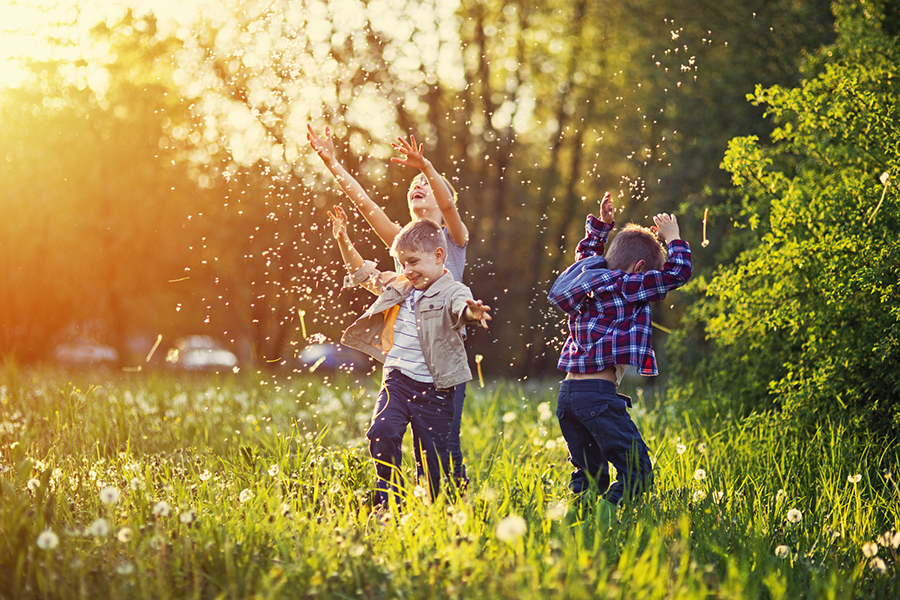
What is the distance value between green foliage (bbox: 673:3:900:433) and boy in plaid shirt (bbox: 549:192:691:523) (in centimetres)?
194

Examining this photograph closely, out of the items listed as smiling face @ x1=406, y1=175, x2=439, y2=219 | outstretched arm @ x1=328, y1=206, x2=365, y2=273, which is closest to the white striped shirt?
outstretched arm @ x1=328, y1=206, x2=365, y2=273

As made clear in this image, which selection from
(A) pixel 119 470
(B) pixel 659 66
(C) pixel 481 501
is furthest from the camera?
(B) pixel 659 66

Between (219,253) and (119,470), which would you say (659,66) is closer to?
(219,253)

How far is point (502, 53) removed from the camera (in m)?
18.7

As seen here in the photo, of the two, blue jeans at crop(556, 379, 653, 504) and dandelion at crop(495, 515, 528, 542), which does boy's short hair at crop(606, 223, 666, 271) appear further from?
dandelion at crop(495, 515, 528, 542)

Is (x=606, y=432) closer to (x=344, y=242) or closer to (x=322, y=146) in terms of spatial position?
(x=344, y=242)

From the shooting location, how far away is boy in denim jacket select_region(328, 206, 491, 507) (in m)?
3.85

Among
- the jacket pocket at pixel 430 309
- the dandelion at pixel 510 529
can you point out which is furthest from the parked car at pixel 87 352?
the dandelion at pixel 510 529

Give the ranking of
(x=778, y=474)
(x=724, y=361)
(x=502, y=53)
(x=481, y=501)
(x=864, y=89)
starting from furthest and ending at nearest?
(x=502, y=53), (x=724, y=361), (x=864, y=89), (x=778, y=474), (x=481, y=501)

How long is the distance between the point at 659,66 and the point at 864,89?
997 cm

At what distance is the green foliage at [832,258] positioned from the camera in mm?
5262

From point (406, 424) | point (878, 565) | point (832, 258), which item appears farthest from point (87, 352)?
point (878, 565)

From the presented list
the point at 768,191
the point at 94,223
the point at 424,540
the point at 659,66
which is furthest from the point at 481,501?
the point at 94,223

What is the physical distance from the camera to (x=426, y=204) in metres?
4.43
